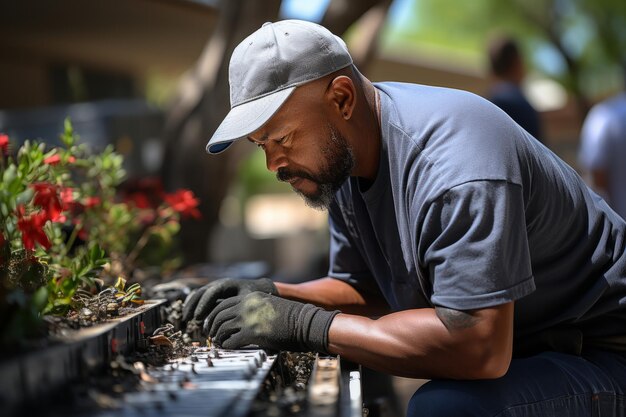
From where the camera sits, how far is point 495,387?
2131 millimetres

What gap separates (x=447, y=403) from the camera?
6.71ft

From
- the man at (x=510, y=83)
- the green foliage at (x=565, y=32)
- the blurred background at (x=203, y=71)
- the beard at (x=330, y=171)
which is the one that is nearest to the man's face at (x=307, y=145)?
the beard at (x=330, y=171)

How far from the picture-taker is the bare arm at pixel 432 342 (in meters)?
2.02

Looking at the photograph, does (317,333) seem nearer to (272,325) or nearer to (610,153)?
(272,325)

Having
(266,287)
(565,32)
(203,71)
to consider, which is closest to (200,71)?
(203,71)

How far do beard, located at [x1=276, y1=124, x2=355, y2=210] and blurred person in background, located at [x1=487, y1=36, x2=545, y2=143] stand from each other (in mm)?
3230

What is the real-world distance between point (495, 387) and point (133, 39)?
915 centimetres

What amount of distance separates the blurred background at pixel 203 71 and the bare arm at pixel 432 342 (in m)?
2.88

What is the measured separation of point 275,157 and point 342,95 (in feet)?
0.80

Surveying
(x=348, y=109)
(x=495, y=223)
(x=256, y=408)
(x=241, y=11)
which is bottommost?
(x=256, y=408)

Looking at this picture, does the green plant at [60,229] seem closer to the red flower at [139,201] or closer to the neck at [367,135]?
the red flower at [139,201]

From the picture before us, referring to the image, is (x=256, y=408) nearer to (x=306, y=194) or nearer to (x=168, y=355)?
(x=168, y=355)

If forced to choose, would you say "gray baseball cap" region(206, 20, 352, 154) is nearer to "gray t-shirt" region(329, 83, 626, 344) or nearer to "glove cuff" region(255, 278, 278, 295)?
"gray t-shirt" region(329, 83, 626, 344)

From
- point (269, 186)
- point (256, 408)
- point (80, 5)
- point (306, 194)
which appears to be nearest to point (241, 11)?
point (80, 5)
